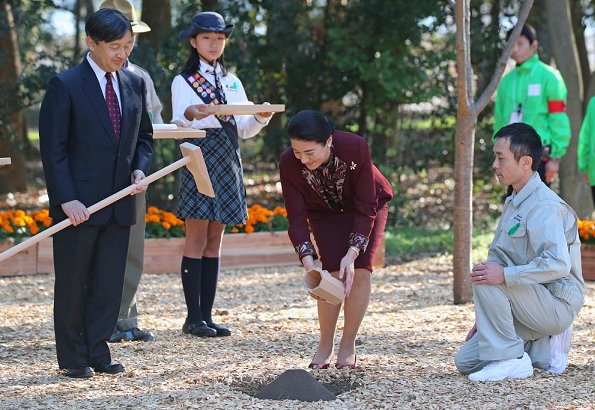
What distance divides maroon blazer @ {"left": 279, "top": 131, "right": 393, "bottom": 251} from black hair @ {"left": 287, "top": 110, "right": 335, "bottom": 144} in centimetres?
21

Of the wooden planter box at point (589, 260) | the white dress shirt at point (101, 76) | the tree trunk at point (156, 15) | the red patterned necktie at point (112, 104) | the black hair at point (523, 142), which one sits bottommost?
the wooden planter box at point (589, 260)

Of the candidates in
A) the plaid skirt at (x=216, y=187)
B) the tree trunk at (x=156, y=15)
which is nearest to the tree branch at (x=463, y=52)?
the plaid skirt at (x=216, y=187)

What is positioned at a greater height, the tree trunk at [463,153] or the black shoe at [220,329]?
the tree trunk at [463,153]

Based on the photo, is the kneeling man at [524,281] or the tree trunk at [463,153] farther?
the tree trunk at [463,153]

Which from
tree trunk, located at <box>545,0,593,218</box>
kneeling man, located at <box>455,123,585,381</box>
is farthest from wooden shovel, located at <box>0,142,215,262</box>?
tree trunk, located at <box>545,0,593,218</box>

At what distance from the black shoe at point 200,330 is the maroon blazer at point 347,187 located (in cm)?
128

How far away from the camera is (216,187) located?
19.1 ft

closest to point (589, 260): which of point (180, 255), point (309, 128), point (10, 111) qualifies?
point (180, 255)

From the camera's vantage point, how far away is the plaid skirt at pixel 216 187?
580 cm

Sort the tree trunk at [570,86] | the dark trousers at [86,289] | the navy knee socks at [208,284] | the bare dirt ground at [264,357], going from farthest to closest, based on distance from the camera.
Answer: the tree trunk at [570,86] → the navy knee socks at [208,284] → the dark trousers at [86,289] → the bare dirt ground at [264,357]

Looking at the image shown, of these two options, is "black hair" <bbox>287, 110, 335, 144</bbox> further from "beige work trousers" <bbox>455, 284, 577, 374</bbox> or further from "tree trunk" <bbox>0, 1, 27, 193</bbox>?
"tree trunk" <bbox>0, 1, 27, 193</bbox>

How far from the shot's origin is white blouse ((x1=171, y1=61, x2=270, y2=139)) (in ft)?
19.1

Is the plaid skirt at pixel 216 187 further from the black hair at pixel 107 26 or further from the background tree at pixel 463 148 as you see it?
the background tree at pixel 463 148

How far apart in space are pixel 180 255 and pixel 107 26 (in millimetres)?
3964
